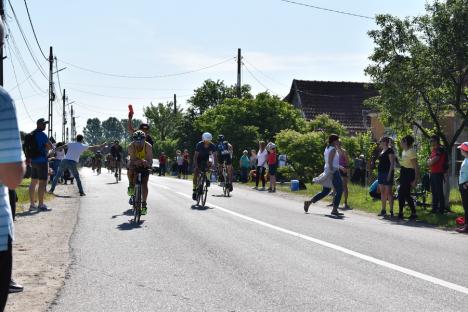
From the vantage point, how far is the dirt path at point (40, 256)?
588cm

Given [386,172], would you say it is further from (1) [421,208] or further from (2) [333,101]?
(2) [333,101]

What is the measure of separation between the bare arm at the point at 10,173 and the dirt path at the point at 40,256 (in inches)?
104

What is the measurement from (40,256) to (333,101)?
167 ft

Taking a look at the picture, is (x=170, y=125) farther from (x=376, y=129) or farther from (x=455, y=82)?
(x=455, y=82)

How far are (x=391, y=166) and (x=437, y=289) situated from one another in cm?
880

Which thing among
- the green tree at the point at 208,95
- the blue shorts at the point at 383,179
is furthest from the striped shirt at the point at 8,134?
the green tree at the point at 208,95

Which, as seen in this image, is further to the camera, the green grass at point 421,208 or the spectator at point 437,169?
the spectator at point 437,169

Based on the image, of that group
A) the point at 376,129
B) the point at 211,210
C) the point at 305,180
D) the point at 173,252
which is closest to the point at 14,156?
the point at 173,252

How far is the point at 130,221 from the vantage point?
12.4 m

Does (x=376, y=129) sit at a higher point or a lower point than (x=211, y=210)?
higher

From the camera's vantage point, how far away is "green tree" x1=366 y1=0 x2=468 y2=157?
1534 centimetres

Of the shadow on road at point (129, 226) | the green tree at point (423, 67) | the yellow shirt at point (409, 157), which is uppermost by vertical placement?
the green tree at point (423, 67)

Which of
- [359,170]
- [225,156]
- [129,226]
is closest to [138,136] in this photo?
[129,226]

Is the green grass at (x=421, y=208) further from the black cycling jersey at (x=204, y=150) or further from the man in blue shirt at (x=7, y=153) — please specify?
the man in blue shirt at (x=7, y=153)
